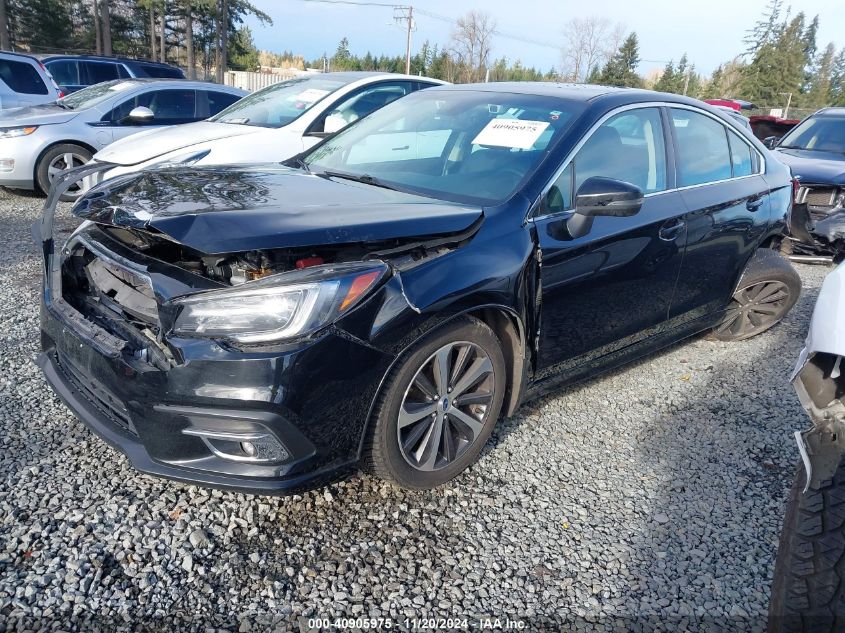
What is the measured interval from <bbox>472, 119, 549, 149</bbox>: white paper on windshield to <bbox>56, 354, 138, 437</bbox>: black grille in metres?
2.03

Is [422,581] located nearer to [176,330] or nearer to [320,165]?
[176,330]

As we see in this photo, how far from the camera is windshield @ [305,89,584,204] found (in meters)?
2.94

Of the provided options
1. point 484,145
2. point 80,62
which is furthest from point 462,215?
point 80,62

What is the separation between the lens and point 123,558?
222cm

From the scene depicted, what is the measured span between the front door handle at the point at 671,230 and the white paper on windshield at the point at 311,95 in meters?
4.27

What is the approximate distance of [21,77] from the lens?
10.5 meters

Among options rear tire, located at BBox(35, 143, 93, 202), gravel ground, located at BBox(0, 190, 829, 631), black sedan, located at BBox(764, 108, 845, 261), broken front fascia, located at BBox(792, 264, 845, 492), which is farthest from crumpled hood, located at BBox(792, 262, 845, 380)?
rear tire, located at BBox(35, 143, 93, 202)

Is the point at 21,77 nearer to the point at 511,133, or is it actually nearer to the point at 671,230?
the point at 511,133

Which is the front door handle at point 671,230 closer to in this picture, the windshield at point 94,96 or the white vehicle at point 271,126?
the white vehicle at point 271,126

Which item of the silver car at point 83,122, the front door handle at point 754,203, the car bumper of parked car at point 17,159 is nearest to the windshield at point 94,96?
the silver car at point 83,122

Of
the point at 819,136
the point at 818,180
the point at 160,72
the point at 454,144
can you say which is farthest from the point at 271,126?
the point at 160,72

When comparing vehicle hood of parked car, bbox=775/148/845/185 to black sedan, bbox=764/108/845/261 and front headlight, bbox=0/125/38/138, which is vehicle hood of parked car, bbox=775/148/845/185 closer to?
black sedan, bbox=764/108/845/261

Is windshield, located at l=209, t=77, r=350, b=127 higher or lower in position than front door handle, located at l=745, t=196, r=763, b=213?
higher

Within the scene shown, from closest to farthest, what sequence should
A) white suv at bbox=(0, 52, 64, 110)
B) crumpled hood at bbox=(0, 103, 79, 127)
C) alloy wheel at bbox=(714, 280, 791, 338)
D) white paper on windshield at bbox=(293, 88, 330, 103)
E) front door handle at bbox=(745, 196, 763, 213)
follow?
front door handle at bbox=(745, 196, 763, 213) → alloy wheel at bbox=(714, 280, 791, 338) → white paper on windshield at bbox=(293, 88, 330, 103) → crumpled hood at bbox=(0, 103, 79, 127) → white suv at bbox=(0, 52, 64, 110)
